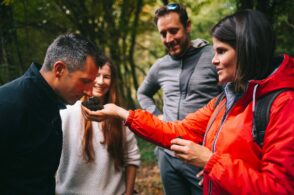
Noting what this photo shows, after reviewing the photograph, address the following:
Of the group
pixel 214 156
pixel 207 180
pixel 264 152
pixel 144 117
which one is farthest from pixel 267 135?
pixel 144 117

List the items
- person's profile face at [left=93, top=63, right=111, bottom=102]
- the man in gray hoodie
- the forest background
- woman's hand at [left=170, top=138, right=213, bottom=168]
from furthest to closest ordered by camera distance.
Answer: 1. the forest background
2. the man in gray hoodie
3. person's profile face at [left=93, top=63, right=111, bottom=102]
4. woman's hand at [left=170, top=138, right=213, bottom=168]

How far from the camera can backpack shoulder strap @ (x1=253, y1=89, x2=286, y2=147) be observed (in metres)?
2.16

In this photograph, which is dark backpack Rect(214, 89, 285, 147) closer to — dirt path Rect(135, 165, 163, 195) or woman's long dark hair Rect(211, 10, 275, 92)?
woman's long dark hair Rect(211, 10, 275, 92)

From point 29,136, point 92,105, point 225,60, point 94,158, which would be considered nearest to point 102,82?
point 92,105

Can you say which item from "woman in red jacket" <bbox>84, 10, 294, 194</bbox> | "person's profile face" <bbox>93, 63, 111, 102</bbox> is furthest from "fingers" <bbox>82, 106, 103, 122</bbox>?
"woman in red jacket" <bbox>84, 10, 294, 194</bbox>

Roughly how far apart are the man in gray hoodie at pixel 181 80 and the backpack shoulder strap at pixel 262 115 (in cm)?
151

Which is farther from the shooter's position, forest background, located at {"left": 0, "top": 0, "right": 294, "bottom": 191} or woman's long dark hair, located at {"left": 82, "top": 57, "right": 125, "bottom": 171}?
forest background, located at {"left": 0, "top": 0, "right": 294, "bottom": 191}

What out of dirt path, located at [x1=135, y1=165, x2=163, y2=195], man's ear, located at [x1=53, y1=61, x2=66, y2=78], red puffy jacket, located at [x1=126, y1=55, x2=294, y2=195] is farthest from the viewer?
dirt path, located at [x1=135, y1=165, x2=163, y2=195]

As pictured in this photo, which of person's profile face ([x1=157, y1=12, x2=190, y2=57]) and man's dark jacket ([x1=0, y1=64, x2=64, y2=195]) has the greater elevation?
person's profile face ([x1=157, y1=12, x2=190, y2=57])

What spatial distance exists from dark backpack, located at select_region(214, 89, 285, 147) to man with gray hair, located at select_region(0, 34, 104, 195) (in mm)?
1373

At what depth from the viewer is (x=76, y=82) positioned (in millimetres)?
2805

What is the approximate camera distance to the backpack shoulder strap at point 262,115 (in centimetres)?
216

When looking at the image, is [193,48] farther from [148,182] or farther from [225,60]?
[148,182]

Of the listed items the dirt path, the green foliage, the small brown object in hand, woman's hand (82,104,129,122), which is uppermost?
the small brown object in hand
